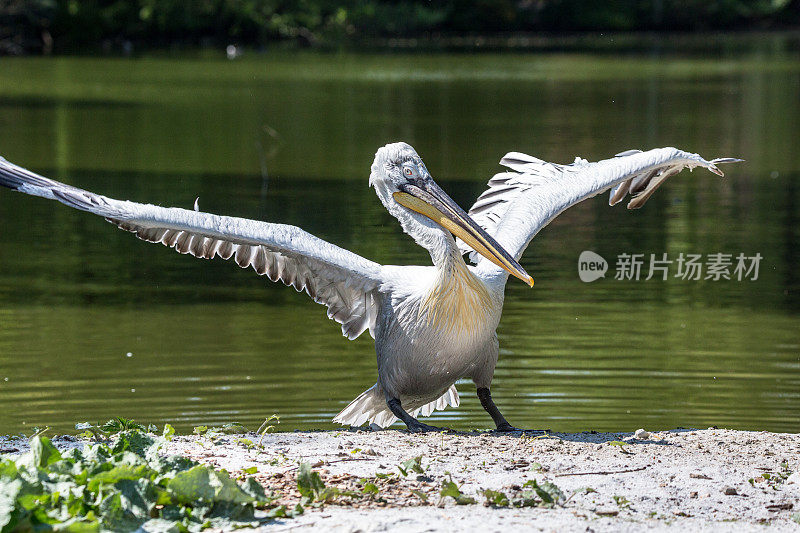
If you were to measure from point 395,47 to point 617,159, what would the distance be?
148 ft

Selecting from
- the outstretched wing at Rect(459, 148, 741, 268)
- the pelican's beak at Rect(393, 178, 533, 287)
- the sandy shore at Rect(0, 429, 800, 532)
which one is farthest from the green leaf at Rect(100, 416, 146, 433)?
the outstretched wing at Rect(459, 148, 741, 268)

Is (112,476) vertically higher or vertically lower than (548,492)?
higher

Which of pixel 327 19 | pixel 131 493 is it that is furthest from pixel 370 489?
pixel 327 19

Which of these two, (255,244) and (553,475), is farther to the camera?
(255,244)

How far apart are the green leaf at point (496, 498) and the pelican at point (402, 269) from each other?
4.16 ft

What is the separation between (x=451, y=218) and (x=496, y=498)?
1.75 metres

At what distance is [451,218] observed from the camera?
19.5 ft

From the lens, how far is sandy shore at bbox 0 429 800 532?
435cm

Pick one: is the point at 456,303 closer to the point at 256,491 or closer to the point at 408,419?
the point at 408,419

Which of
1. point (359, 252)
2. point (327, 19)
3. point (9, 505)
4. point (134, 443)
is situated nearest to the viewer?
point (9, 505)

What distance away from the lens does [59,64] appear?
4047 centimetres

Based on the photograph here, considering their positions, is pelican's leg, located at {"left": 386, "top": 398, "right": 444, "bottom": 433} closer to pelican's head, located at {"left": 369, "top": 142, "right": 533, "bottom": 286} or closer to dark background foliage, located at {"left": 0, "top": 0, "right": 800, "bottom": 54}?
pelican's head, located at {"left": 369, "top": 142, "right": 533, "bottom": 286}

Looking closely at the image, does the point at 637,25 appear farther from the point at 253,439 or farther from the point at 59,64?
the point at 253,439

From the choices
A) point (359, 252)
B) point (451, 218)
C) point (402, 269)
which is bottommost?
point (402, 269)
